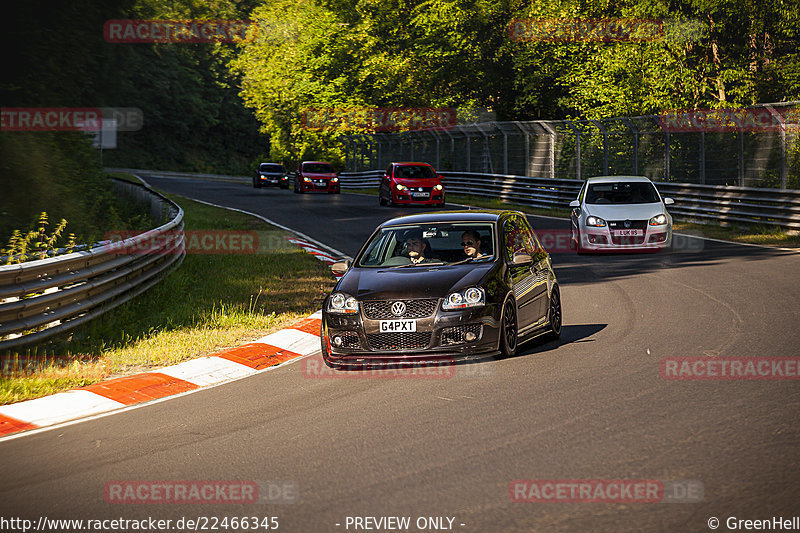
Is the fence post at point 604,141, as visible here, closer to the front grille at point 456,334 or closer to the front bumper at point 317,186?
the front bumper at point 317,186

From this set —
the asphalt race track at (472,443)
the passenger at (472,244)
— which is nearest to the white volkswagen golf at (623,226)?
the asphalt race track at (472,443)

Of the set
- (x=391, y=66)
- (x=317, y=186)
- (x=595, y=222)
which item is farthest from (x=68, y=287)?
(x=391, y=66)

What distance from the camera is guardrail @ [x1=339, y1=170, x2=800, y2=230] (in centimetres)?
2322

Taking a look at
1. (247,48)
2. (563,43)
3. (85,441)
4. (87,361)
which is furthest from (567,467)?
(247,48)

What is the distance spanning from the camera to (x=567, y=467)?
19.3 feet

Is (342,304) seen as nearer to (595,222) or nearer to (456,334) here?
(456,334)

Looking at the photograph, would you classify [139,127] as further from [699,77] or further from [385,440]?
[385,440]

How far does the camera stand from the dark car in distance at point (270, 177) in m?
55.8

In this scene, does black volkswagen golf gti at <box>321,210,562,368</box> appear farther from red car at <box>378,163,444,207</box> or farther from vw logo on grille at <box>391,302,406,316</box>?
red car at <box>378,163,444,207</box>

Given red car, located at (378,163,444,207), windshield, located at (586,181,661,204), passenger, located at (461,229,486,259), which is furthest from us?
red car, located at (378,163,444,207)

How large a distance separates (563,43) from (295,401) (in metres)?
43.0

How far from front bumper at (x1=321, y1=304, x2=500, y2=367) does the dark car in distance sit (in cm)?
4730

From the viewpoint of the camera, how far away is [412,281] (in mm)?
9430

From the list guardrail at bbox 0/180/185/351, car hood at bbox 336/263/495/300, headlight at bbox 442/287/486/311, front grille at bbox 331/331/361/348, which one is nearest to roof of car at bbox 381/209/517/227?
car hood at bbox 336/263/495/300
